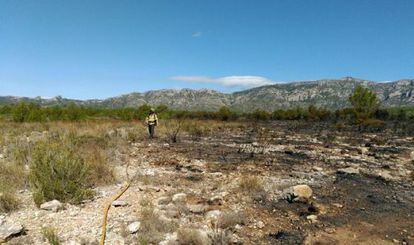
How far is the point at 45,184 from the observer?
6.72m

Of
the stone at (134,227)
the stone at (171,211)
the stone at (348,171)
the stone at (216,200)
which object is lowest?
the stone at (348,171)

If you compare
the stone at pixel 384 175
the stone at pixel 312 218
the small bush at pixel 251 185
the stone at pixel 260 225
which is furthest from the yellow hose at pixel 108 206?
the stone at pixel 384 175

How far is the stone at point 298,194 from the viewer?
734 cm

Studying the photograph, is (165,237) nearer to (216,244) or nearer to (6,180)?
(216,244)

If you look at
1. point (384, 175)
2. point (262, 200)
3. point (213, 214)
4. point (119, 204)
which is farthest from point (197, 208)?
point (384, 175)

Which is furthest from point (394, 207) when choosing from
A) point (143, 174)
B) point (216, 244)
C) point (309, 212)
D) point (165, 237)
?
point (143, 174)

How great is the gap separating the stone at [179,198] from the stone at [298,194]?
94.9 inches

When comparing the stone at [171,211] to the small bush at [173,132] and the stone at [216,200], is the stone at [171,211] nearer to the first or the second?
the stone at [216,200]

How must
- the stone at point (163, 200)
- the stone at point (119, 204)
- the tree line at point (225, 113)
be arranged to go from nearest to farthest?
1. the stone at point (119, 204)
2. the stone at point (163, 200)
3. the tree line at point (225, 113)

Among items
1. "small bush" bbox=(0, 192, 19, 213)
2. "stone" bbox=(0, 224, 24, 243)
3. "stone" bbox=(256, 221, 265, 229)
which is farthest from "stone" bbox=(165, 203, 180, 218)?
"small bush" bbox=(0, 192, 19, 213)

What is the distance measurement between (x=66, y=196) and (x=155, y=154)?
6.46 meters

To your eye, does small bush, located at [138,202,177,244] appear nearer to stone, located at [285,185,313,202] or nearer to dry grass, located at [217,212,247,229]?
dry grass, located at [217,212,247,229]

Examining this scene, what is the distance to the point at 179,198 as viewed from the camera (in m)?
7.10

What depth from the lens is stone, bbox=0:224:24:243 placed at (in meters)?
4.98
